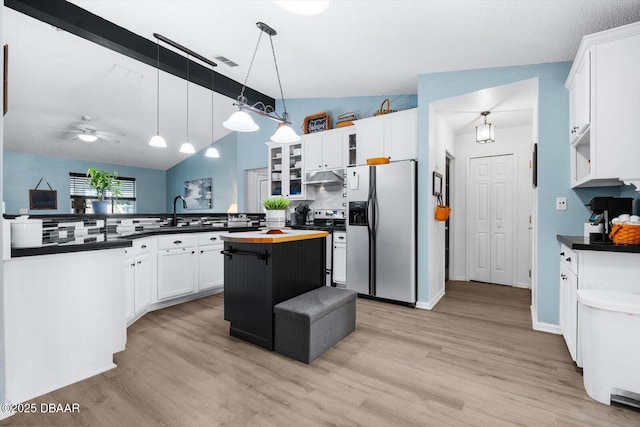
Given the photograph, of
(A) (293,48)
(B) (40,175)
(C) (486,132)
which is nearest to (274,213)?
(A) (293,48)

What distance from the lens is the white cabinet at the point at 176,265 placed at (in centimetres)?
347

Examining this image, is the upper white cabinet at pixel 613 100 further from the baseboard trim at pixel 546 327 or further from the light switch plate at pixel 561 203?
the baseboard trim at pixel 546 327

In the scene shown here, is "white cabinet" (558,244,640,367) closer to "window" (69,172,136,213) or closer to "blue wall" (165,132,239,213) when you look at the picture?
"blue wall" (165,132,239,213)

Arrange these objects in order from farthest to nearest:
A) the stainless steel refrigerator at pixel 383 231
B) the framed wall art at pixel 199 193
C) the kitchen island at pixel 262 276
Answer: the framed wall art at pixel 199 193
the stainless steel refrigerator at pixel 383 231
the kitchen island at pixel 262 276

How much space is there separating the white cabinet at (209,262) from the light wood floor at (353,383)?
0.98 metres

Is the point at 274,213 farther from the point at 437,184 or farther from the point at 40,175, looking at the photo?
the point at 40,175

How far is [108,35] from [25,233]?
2.56 m

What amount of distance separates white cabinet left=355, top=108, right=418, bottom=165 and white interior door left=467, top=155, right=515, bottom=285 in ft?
5.91

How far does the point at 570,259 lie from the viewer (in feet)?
7.46

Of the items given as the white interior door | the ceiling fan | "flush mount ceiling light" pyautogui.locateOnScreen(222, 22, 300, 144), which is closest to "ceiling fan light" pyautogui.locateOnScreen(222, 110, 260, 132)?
"flush mount ceiling light" pyautogui.locateOnScreen(222, 22, 300, 144)

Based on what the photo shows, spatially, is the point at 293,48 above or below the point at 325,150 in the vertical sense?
above

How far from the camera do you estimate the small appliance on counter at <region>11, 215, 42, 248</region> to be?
68.7 inches

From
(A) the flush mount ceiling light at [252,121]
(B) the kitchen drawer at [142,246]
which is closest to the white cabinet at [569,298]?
(A) the flush mount ceiling light at [252,121]

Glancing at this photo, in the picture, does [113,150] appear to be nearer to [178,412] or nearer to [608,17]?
[178,412]
